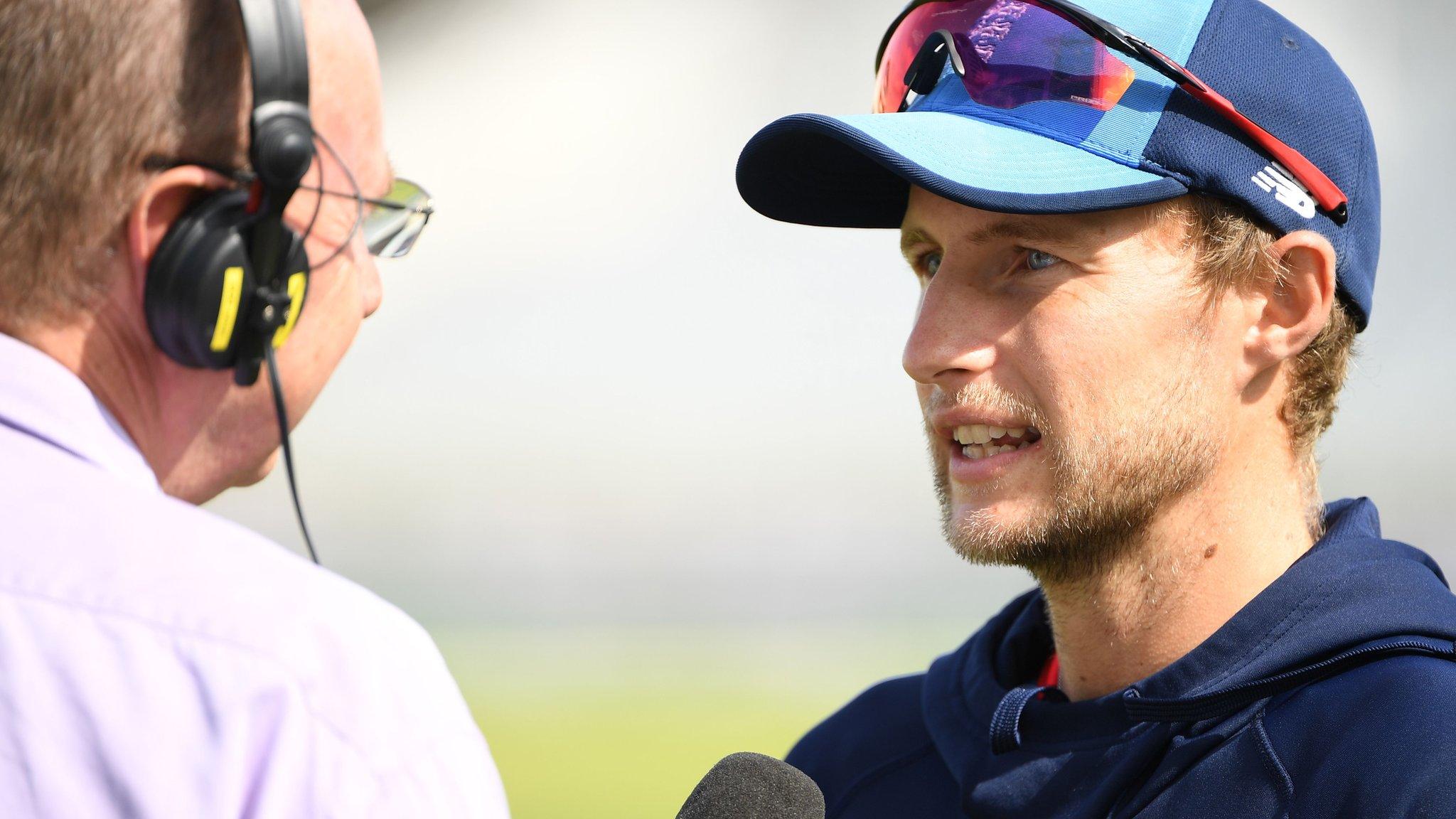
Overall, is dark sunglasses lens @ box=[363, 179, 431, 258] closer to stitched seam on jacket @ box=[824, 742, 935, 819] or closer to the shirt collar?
the shirt collar

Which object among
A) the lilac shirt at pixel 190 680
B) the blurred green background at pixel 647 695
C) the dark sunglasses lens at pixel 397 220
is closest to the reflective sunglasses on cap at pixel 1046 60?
the dark sunglasses lens at pixel 397 220

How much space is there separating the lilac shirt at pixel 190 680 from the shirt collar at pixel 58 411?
1 cm

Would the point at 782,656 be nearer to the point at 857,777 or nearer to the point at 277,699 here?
the point at 857,777

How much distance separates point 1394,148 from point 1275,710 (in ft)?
22.3

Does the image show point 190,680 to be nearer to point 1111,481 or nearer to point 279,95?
point 279,95

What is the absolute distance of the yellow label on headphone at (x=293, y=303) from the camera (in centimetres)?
80

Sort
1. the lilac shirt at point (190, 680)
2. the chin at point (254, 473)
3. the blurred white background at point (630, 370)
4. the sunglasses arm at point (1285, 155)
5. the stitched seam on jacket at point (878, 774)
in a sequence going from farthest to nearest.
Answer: the blurred white background at point (630, 370) → the stitched seam on jacket at point (878, 774) → the sunglasses arm at point (1285, 155) → the chin at point (254, 473) → the lilac shirt at point (190, 680)

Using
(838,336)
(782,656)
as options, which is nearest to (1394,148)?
(838,336)

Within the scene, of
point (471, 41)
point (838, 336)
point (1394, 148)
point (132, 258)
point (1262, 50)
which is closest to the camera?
point (132, 258)

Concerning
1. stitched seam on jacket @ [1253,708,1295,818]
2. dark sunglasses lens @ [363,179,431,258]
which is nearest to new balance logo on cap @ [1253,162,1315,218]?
stitched seam on jacket @ [1253,708,1295,818]

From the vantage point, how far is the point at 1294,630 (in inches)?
47.4

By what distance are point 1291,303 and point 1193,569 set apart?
1.02ft

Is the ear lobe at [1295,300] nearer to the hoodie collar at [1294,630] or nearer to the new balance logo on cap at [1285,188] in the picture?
the new balance logo on cap at [1285,188]

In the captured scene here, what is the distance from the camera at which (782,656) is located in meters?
8.00
